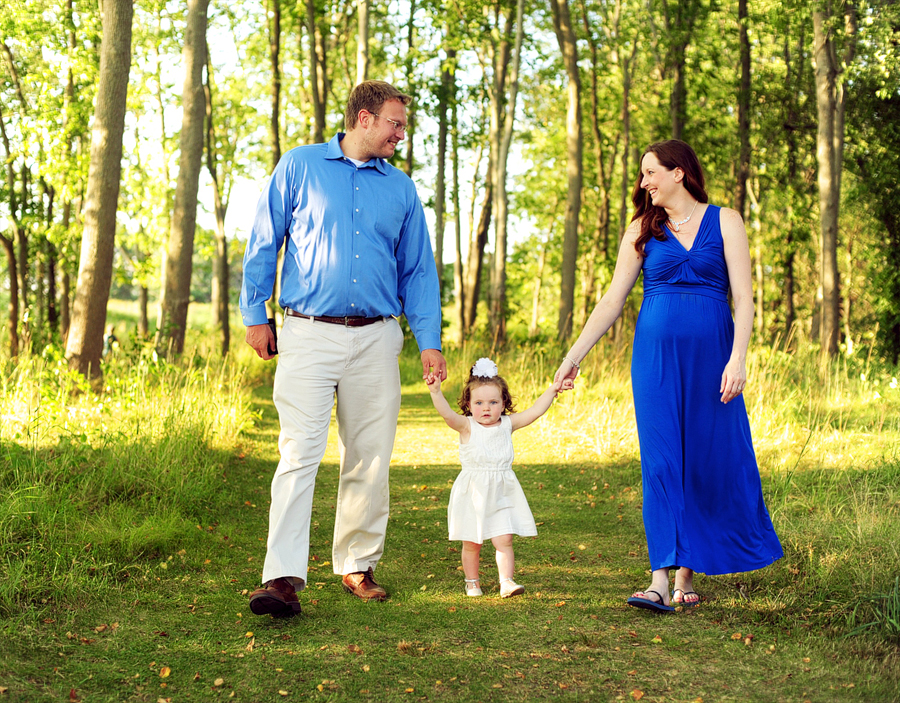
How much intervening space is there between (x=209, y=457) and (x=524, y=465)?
304 cm

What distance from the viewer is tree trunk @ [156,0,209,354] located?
11141 millimetres

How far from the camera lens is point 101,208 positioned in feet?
29.1

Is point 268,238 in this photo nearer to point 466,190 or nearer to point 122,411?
point 122,411

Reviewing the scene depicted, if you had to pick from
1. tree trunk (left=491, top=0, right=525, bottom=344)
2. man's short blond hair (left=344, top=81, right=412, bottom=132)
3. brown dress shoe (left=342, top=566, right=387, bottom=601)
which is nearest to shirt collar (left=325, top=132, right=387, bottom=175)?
man's short blond hair (left=344, top=81, right=412, bottom=132)

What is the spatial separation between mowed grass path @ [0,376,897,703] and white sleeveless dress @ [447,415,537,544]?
0.37m

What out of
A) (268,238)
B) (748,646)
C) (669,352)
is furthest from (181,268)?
(748,646)

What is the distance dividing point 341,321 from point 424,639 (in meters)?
1.59

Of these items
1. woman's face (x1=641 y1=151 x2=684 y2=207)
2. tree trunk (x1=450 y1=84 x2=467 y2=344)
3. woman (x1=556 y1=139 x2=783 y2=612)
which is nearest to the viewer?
woman (x1=556 y1=139 x2=783 y2=612)

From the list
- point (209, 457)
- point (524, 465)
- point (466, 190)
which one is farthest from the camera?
point (466, 190)

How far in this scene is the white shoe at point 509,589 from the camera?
15.3 feet

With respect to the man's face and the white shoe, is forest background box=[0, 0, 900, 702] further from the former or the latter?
the man's face

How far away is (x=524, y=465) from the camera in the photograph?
8.63 m

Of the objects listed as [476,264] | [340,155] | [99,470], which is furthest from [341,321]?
[476,264]

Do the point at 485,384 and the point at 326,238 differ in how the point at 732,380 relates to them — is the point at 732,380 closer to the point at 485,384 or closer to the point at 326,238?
the point at 485,384
